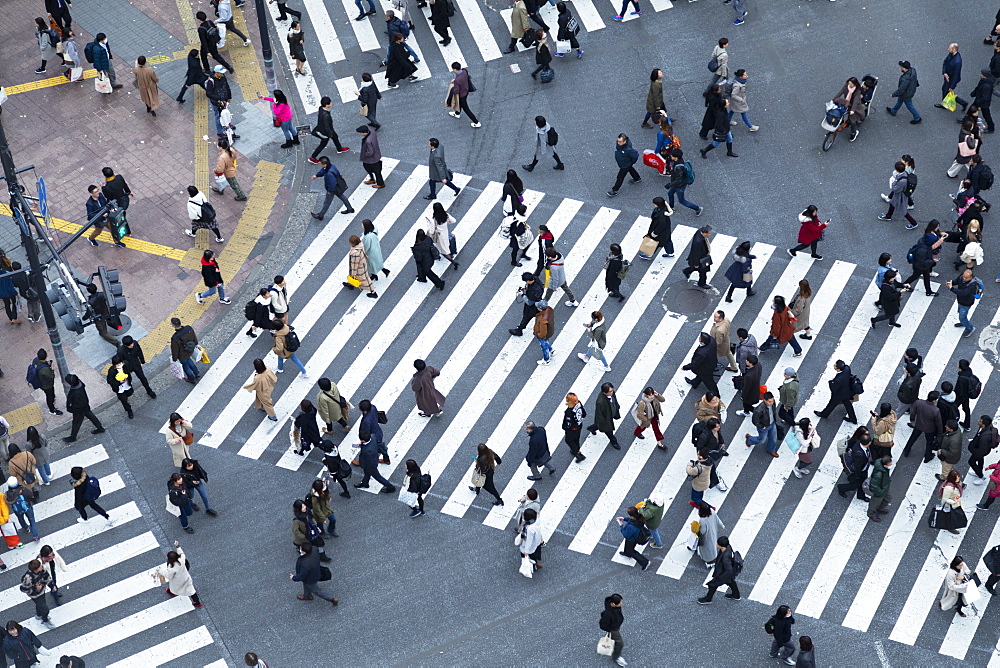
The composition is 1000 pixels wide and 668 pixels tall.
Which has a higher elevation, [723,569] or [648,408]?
[648,408]

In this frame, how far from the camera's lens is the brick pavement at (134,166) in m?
27.4

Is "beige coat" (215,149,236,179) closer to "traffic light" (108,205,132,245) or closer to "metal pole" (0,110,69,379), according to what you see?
"traffic light" (108,205,132,245)

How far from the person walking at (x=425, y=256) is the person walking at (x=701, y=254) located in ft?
16.5

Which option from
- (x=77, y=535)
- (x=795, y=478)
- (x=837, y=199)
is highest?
(x=837, y=199)

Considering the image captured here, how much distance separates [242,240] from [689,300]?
9.53m

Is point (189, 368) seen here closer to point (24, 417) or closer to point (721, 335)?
point (24, 417)

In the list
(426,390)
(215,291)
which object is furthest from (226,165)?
(426,390)

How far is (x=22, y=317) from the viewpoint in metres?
27.8

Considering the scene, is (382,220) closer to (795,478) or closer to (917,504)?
(795,478)

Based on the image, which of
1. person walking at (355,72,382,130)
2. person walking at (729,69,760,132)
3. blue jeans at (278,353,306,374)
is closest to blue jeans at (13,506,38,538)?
blue jeans at (278,353,306,374)

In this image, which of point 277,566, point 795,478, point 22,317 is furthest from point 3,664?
point 795,478

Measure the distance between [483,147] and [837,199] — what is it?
778 centimetres

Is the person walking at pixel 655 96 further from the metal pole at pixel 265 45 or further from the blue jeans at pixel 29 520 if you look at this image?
the blue jeans at pixel 29 520

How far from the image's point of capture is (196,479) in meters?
23.6
